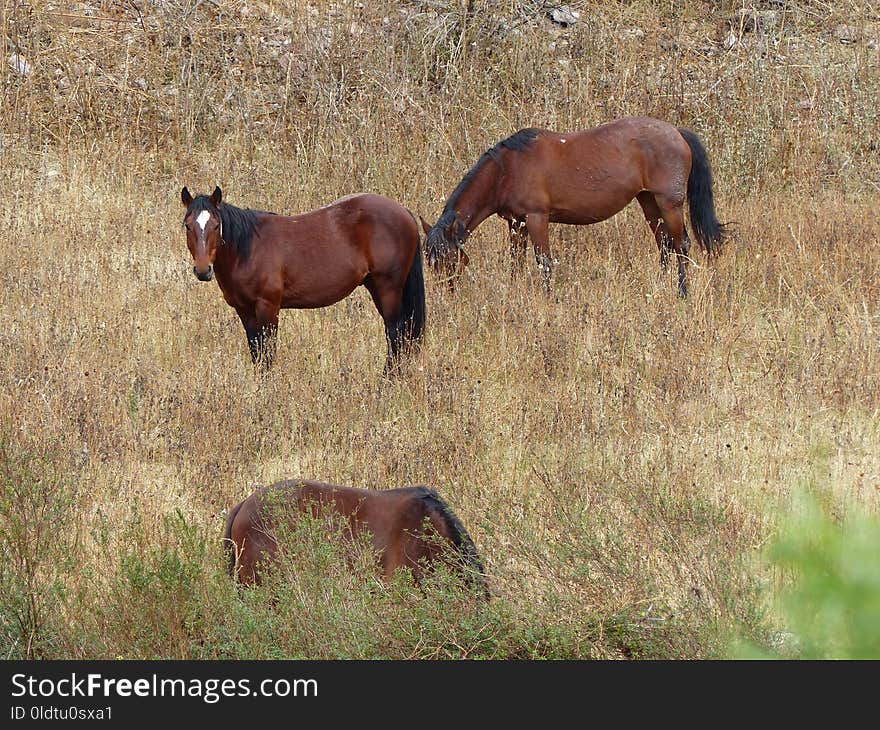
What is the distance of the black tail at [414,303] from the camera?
7.58 m

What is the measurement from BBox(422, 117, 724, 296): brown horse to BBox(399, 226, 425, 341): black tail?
1504mm

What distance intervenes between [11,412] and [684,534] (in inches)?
149

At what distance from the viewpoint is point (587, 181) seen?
9.19 m

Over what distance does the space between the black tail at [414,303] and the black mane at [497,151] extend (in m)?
1.52

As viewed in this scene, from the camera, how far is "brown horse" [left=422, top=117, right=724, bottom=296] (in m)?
9.12

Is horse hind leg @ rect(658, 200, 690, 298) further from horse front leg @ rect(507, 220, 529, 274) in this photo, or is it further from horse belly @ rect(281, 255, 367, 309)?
horse belly @ rect(281, 255, 367, 309)

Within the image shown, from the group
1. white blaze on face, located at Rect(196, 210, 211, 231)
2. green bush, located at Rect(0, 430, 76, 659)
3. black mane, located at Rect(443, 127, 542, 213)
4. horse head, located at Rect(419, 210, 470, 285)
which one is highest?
black mane, located at Rect(443, 127, 542, 213)

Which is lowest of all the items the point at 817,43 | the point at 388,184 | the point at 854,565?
the point at 854,565

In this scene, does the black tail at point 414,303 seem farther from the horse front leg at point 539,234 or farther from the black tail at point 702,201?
the black tail at point 702,201

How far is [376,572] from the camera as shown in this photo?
4.34 meters

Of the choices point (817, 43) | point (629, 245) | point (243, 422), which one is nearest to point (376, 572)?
point (243, 422)

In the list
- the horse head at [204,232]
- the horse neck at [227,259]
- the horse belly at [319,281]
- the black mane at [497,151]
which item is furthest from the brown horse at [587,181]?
the horse head at [204,232]

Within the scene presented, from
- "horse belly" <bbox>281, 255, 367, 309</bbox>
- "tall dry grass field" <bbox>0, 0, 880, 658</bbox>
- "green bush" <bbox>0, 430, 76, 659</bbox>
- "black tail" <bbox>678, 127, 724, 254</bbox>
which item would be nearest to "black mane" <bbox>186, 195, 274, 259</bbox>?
"horse belly" <bbox>281, 255, 367, 309</bbox>

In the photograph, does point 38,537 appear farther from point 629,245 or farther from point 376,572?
point 629,245
